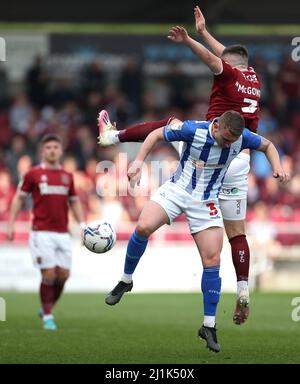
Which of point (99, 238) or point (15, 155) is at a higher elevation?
point (15, 155)

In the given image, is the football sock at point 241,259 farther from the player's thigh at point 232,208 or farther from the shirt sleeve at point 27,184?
the shirt sleeve at point 27,184

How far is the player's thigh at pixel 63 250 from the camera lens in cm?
1415

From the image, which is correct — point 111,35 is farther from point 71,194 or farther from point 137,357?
point 137,357

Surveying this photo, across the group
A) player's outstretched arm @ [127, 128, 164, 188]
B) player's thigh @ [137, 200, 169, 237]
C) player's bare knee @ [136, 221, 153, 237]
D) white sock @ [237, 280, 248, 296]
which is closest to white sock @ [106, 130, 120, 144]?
player's outstretched arm @ [127, 128, 164, 188]

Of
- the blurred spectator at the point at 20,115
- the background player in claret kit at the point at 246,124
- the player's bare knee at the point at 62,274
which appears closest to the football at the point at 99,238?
the background player in claret kit at the point at 246,124

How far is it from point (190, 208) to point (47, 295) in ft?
11.7

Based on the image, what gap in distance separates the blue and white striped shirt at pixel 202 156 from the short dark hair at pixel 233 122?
0.30m

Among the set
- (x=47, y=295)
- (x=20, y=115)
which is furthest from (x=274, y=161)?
(x=20, y=115)

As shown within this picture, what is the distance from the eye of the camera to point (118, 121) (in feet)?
82.5

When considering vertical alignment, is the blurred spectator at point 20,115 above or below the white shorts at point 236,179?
above

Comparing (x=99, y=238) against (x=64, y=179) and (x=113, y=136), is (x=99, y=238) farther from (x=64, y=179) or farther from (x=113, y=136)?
(x=64, y=179)

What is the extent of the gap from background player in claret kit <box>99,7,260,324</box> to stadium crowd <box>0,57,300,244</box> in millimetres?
9262

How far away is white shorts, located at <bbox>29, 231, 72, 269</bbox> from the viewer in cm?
1401

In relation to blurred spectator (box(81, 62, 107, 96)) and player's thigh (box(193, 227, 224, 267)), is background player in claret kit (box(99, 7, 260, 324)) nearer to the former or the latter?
player's thigh (box(193, 227, 224, 267))
